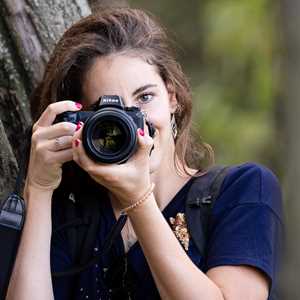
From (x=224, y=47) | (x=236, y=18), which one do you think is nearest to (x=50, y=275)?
(x=236, y=18)

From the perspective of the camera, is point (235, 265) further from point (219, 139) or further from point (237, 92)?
point (237, 92)

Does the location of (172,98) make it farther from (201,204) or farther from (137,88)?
(201,204)

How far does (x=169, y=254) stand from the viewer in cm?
281

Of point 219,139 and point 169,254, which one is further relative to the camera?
point 219,139

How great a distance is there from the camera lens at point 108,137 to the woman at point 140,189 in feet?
0.13

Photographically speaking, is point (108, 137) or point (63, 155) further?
point (63, 155)

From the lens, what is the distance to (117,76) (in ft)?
9.94

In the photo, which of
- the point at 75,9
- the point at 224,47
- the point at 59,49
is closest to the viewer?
the point at 59,49

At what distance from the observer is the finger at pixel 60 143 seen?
2.94 m

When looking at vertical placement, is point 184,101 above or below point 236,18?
above

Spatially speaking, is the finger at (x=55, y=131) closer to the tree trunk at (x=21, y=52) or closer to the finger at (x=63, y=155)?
the finger at (x=63, y=155)

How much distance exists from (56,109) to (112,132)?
20 centimetres

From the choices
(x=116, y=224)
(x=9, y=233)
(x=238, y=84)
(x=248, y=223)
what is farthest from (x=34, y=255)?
(x=238, y=84)

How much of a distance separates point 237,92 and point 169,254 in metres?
5.74
